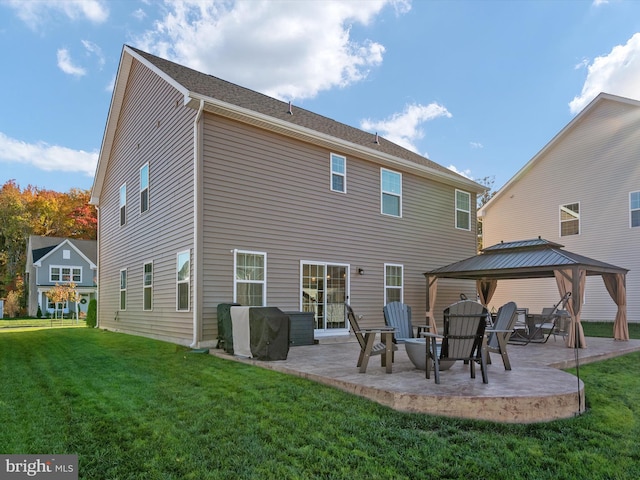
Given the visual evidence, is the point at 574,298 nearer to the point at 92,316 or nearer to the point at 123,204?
the point at 123,204

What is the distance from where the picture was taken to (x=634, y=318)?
14.0 meters

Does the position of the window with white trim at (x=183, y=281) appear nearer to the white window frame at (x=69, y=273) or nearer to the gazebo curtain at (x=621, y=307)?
the gazebo curtain at (x=621, y=307)

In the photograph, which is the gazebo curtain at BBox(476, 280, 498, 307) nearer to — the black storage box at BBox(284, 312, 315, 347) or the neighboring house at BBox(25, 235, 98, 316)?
the black storage box at BBox(284, 312, 315, 347)

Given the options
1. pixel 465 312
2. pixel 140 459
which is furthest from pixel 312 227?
pixel 140 459

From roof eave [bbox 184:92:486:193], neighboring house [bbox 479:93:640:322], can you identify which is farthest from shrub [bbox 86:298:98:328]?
neighboring house [bbox 479:93:640:322]

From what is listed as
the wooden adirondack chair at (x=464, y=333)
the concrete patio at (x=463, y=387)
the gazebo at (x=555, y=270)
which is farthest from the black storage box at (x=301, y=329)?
the wooden adirondack chair at (x=464, y=333)

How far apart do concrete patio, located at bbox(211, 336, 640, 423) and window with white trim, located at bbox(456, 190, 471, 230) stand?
25.9 ft

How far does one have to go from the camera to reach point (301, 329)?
354 inches

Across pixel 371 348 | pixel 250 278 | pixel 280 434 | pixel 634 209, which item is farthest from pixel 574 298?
pixel 634 209

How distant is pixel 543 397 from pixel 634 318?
1299cm

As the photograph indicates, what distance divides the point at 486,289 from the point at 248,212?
8.11 meters

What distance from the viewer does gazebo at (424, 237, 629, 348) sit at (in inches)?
346

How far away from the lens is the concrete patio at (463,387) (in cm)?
397

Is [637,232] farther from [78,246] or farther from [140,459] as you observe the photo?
[78,246]
